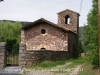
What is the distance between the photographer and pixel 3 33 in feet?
130

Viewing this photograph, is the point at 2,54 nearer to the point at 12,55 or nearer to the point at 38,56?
the point at 12,55

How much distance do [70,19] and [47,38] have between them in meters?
5.75

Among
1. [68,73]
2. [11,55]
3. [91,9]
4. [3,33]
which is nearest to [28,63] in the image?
[11,55]

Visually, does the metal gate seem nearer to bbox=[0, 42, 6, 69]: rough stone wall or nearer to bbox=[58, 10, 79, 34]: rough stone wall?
bbox=[0, 42, 6, 69]: rough stone wall

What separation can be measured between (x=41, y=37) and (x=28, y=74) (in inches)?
444

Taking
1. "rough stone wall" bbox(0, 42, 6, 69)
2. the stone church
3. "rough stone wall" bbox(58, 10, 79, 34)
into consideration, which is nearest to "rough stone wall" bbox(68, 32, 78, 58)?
the stone church

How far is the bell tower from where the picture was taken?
89.1 feet

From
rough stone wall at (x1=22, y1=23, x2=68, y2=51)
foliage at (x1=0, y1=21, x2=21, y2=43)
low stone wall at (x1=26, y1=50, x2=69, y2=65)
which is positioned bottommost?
low stone wall at (x1=26, y1=50, x2=69, y2=65)

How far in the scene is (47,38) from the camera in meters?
23.0

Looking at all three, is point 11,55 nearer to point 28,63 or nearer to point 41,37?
point 28,63

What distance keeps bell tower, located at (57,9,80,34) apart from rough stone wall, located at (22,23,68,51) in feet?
14.8

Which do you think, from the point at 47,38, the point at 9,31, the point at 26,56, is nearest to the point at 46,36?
the point at 47,38

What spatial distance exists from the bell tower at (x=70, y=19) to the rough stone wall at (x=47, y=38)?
14.8 feet

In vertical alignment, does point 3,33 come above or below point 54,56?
above
